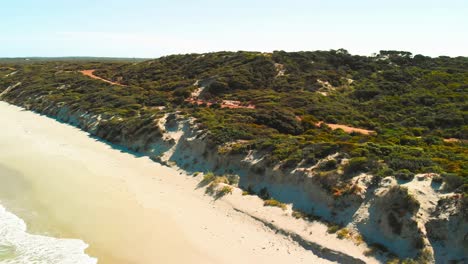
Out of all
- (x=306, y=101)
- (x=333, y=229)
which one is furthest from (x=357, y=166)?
(x=306, y=101)

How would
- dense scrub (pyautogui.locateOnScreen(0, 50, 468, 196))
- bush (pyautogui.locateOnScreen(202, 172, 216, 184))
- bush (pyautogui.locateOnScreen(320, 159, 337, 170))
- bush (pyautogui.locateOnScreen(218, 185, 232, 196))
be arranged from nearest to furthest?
1. bush (pyautogui.locateOnScreen(320, 159, 337, 170))
2. bush (pyautogui.locateOnScreen(218, 185, 232, 196))
3. dense scrub (pyautogui.locateOnScreen(0, 50, 468, 196))
4. bush (pyautogui.locateOnScreen(202, 172, 216, 184))

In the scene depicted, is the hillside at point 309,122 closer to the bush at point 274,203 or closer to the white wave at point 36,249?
the bush at point 274,203

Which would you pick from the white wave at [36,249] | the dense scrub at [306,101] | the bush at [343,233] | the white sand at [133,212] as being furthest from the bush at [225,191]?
the white wave at [36,249]

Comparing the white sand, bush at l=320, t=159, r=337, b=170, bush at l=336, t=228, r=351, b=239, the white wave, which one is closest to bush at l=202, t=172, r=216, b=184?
the white sand

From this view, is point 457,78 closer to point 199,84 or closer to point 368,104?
point 368,104

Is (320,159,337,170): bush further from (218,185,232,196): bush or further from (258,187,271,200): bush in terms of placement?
(218,185,232,196): bush

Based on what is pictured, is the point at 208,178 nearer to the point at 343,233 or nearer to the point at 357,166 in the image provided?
the point at 357,166

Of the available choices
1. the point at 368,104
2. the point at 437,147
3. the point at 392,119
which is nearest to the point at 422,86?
the point at 368,104

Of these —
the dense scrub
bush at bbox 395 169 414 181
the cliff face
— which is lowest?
the cliff face
